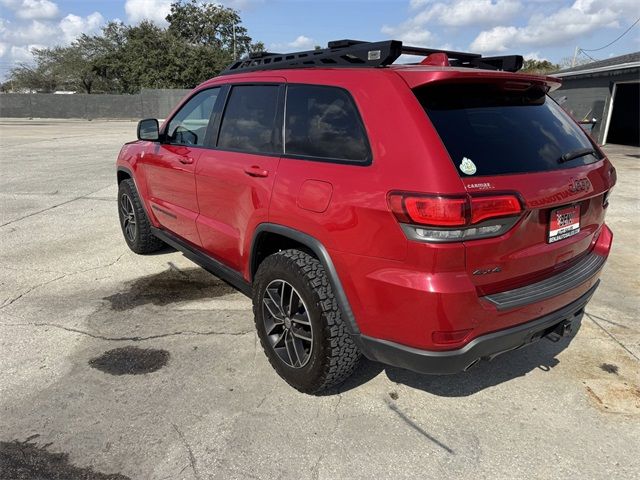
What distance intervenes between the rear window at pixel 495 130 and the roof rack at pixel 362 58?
1.13ft

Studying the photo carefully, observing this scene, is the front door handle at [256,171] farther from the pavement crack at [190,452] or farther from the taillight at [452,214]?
the pavement crack at [190,452]

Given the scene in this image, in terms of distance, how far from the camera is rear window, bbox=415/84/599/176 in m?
2.33

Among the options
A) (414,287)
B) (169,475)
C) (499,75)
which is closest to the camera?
(414,287)

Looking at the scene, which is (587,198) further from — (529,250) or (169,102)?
(169,102)

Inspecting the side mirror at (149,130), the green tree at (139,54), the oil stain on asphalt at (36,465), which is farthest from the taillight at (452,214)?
the green tree at (139,54)

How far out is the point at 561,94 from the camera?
75.1ft

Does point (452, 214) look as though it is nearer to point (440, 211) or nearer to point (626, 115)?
point (440, 211)

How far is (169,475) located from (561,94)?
2491 centimetres

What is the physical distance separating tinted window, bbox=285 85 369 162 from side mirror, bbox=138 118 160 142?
1.94m

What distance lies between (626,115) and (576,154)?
2425cm

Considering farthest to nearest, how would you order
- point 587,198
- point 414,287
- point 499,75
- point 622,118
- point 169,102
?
point 169,102
point 622,118
point 587,198
point 499,75
point 414,287

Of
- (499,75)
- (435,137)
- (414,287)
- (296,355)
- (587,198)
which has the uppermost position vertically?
(499,75)

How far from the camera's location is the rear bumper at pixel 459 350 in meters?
2.30

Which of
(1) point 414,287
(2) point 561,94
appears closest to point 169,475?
(1) point 414,287
